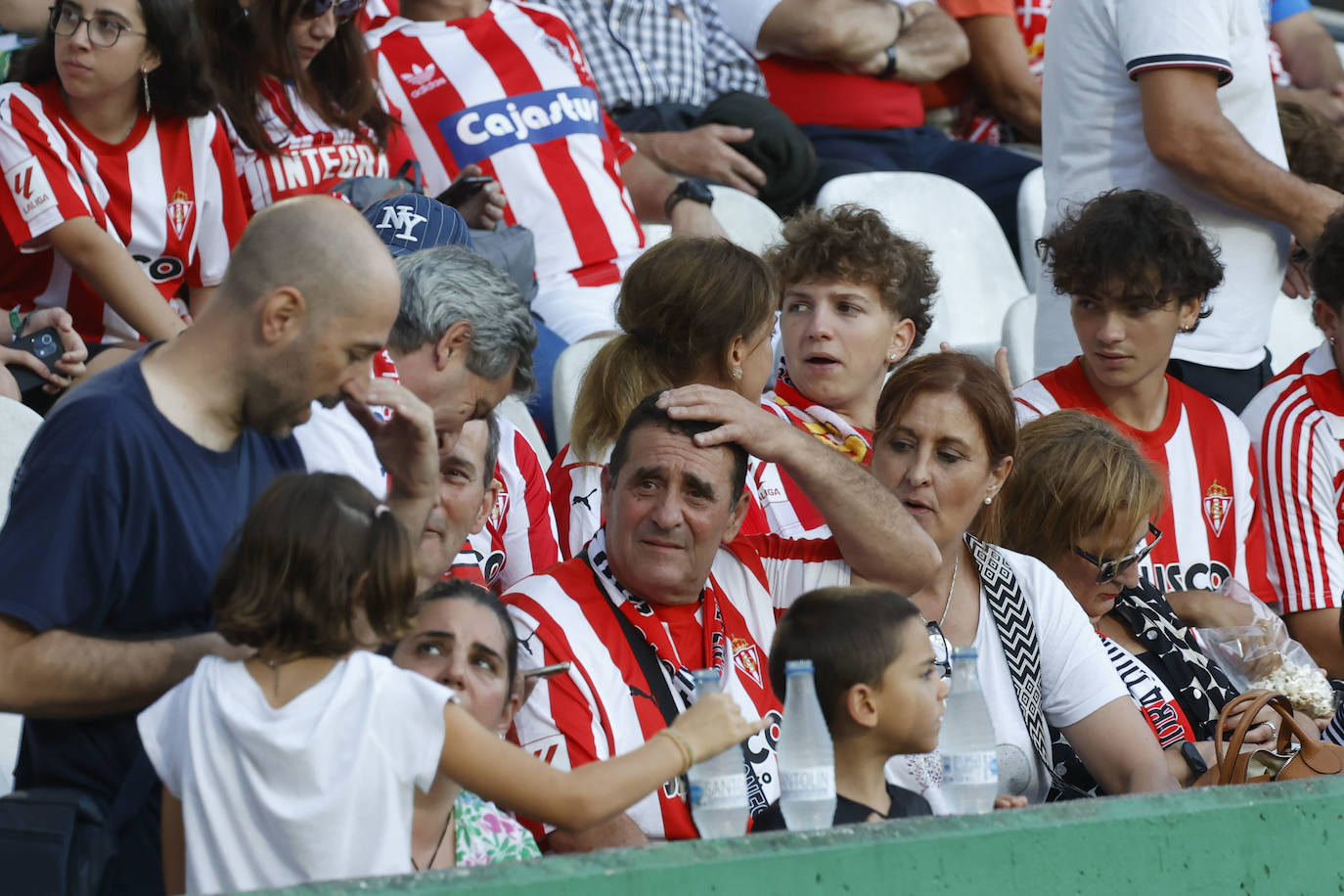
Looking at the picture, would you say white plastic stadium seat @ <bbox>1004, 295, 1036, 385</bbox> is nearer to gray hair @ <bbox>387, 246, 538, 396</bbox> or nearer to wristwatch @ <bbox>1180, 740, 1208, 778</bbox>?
wristwatch @ <bbox>1180, 740, 1208, 778</bbox>

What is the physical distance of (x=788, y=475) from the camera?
3055mm

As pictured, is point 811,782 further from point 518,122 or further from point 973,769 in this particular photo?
point 518,122

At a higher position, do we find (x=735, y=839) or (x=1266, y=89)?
(x=1266, y=89)

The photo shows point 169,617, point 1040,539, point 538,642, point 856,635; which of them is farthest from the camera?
point 1040,539

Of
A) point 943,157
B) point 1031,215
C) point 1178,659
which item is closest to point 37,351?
point 1178,659

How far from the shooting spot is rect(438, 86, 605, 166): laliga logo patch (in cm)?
436

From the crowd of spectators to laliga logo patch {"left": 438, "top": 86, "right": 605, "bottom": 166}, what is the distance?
11mm

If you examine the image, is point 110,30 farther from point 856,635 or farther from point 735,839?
point 735,839

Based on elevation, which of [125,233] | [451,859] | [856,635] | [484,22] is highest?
[484,22]

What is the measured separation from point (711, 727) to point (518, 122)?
2.80 metres

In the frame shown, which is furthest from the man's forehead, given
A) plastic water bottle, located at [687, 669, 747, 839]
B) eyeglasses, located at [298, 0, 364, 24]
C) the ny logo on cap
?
eyeglasses, located at [298, 0, 364, 24]

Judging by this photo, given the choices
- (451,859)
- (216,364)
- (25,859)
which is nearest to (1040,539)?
(451,859)

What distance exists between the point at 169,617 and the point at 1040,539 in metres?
1.79

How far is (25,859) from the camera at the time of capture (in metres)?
1.82
